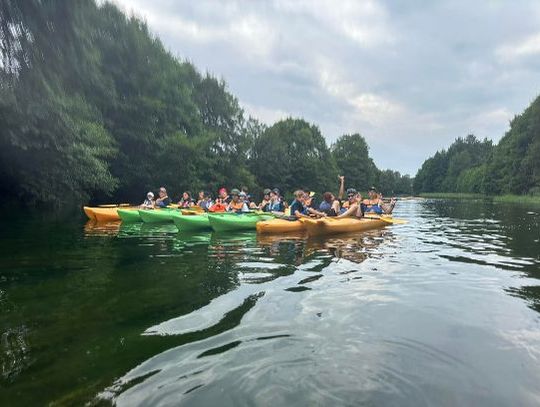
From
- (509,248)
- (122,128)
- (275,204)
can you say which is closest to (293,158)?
(122,128)

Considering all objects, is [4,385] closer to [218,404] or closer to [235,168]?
[218,404]

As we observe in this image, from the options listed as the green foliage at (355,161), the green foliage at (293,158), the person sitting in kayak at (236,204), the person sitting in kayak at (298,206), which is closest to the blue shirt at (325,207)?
the person sitting in kayak at (298,206)

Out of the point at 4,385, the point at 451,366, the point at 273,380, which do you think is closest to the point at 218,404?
the point at 273,380

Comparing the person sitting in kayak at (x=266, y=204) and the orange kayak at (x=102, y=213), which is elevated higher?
the person sitting in kayak at (x=266, y=204)

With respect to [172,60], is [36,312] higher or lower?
lower

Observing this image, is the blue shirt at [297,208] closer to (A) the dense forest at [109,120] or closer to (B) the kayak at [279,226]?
(B) the kayak at [279,226]

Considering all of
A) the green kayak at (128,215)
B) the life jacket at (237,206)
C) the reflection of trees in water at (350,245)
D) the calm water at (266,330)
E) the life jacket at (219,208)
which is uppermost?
the life jacket at (237,206)

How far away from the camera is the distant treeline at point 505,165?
54.7 metres

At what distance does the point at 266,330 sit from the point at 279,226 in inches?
335

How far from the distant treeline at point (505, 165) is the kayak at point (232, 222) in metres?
47.1

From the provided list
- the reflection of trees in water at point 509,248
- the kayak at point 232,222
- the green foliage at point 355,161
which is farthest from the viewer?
the green foliage at point 355,161

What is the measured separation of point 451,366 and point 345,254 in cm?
583

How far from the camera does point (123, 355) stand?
384cm

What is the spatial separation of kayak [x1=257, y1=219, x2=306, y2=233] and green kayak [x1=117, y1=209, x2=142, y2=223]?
6.47 m
